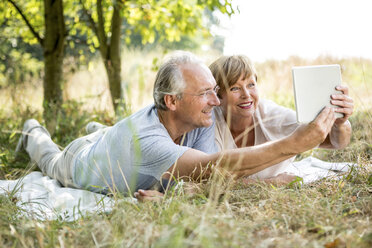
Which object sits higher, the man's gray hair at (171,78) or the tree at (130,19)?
the tree at (130,19)

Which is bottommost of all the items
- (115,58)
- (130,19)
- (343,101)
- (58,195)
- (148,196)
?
(58,195)

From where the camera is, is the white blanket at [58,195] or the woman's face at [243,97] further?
the woman's face at [243,97]

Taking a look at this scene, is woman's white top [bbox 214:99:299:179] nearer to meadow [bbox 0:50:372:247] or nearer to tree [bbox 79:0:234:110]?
meadow [bbox 0:50:372:247]

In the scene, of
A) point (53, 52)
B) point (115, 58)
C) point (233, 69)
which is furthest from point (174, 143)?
point (53, 52)

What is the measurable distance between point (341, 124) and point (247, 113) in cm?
67

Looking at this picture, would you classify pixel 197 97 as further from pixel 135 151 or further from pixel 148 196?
pixel 148 196

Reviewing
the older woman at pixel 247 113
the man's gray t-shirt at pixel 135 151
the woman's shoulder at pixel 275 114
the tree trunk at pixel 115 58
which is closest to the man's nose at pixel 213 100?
the older woman at pixel 247 113

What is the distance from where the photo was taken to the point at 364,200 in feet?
7.23

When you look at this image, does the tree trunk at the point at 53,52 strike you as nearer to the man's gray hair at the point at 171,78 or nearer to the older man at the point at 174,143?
the older man at the point at 174,143

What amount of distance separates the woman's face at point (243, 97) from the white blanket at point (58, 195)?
0.61 metres

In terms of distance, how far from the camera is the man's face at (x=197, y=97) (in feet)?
9.12

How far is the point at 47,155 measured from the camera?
12.6 ft

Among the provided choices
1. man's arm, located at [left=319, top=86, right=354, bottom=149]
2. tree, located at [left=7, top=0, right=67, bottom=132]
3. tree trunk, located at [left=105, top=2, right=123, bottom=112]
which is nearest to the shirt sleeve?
man's arm, located at [left=319, top=86, right=354, bottom=149]

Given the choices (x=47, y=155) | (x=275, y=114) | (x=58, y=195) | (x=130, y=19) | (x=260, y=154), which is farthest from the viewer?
(x=130, y=19)
